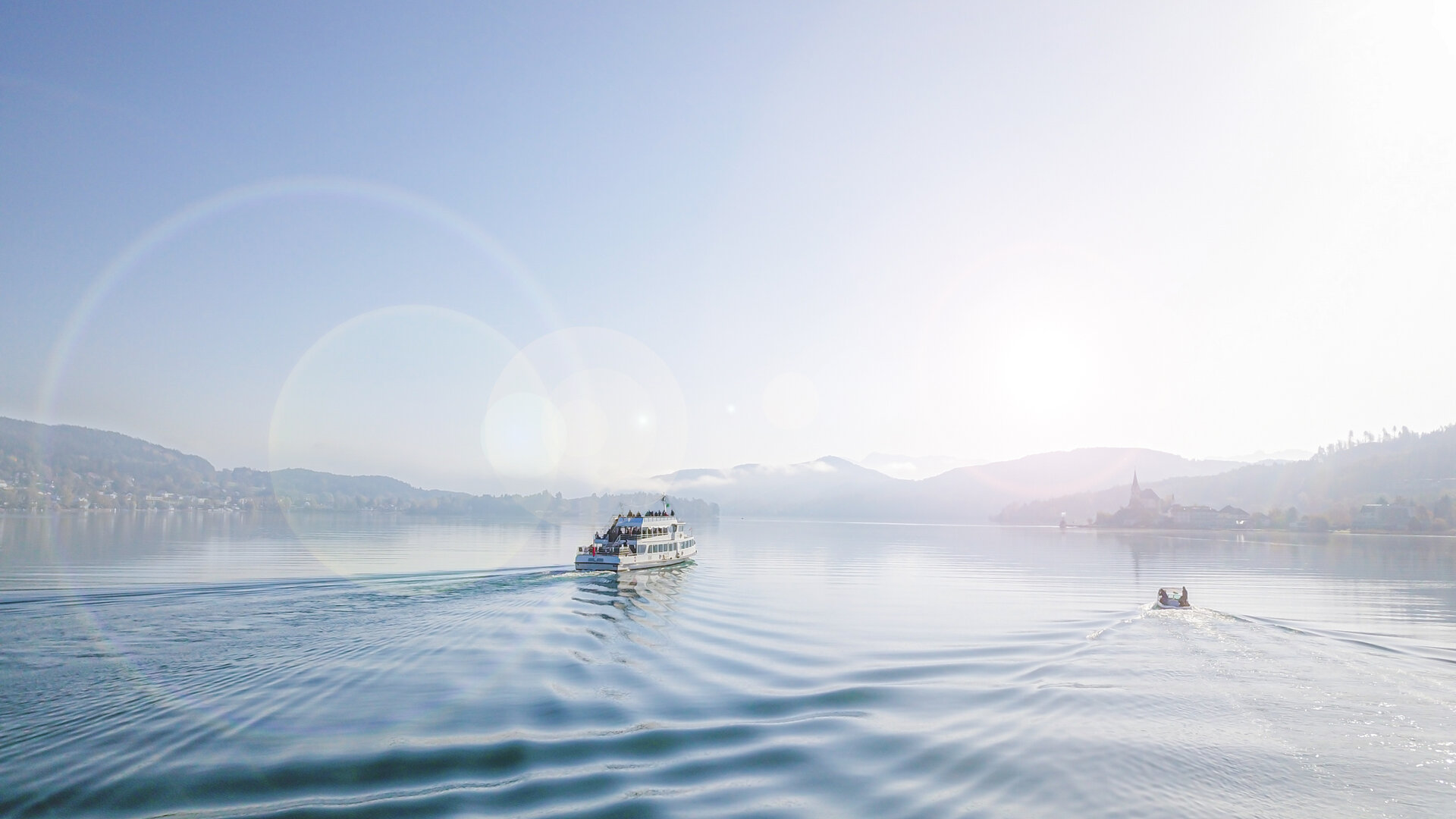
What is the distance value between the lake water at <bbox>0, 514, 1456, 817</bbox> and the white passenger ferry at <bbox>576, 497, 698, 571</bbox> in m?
10.9

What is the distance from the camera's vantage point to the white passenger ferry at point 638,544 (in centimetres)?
6156

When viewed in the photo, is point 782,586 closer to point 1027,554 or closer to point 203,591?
point 203,591

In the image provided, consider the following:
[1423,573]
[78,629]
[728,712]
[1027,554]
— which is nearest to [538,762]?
[728,712]

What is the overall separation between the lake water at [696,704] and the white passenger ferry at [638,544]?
10913mm

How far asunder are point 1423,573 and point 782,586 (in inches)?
2836

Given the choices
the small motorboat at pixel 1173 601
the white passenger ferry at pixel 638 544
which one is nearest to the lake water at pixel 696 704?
the small motorboat at pixel 1173 601

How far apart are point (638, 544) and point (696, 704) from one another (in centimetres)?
4581

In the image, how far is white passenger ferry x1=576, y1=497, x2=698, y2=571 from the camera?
61.6 meters

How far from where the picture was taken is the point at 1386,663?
2938 centimetres

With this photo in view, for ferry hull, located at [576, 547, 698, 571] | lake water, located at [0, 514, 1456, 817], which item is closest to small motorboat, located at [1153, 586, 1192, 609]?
lake water, located at [0, 514, 1456, 817]

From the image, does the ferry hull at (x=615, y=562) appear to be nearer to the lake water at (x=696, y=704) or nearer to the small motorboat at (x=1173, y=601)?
the lake water at (x=696, y=704)

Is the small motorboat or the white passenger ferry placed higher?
the white passenger ferry

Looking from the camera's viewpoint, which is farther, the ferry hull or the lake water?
the ferry hull

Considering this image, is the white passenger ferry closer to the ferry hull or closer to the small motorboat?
the ferry hull
